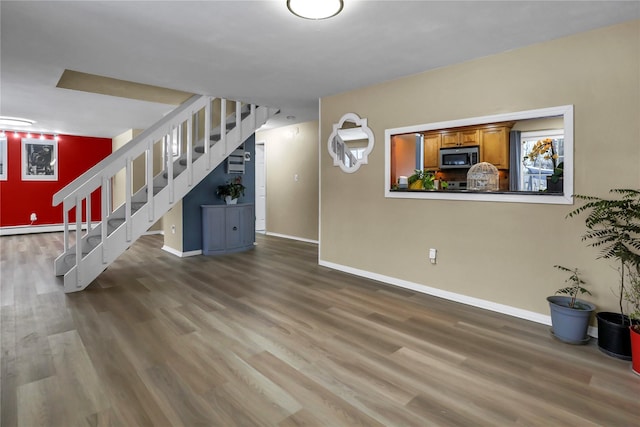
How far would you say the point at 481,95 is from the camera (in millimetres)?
3320

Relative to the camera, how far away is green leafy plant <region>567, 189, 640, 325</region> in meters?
2.34

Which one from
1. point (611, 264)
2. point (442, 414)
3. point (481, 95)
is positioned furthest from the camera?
point (481, 95)

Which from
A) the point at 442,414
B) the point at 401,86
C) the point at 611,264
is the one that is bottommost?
the point at 442,414

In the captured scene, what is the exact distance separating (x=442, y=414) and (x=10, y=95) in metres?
6.58

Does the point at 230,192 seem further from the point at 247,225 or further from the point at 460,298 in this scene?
the point at 460,298

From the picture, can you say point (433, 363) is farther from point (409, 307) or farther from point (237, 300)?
point (237, 300)

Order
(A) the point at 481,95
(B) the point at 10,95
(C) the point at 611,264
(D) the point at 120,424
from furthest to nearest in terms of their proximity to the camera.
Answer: (B) the point at 10,95, (A) the point at 481,95, (C) the point at 611,264, (D) the point at 120,424

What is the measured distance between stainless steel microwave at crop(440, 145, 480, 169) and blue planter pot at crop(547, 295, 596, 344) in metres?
3.81

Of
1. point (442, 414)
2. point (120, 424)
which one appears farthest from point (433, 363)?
point (120, 424)

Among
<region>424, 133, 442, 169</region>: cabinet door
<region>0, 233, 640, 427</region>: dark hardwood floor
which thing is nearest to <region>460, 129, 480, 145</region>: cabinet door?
<region>424, 133, 442, 169</region>: cabinet door

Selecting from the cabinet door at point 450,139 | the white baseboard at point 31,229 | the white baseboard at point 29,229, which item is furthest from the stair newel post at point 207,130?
the white baseboard at point 29,229

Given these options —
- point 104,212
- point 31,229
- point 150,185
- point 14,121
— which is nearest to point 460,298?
point 150,185

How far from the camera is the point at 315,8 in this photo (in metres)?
2.33

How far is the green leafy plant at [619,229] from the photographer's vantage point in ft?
7.68
